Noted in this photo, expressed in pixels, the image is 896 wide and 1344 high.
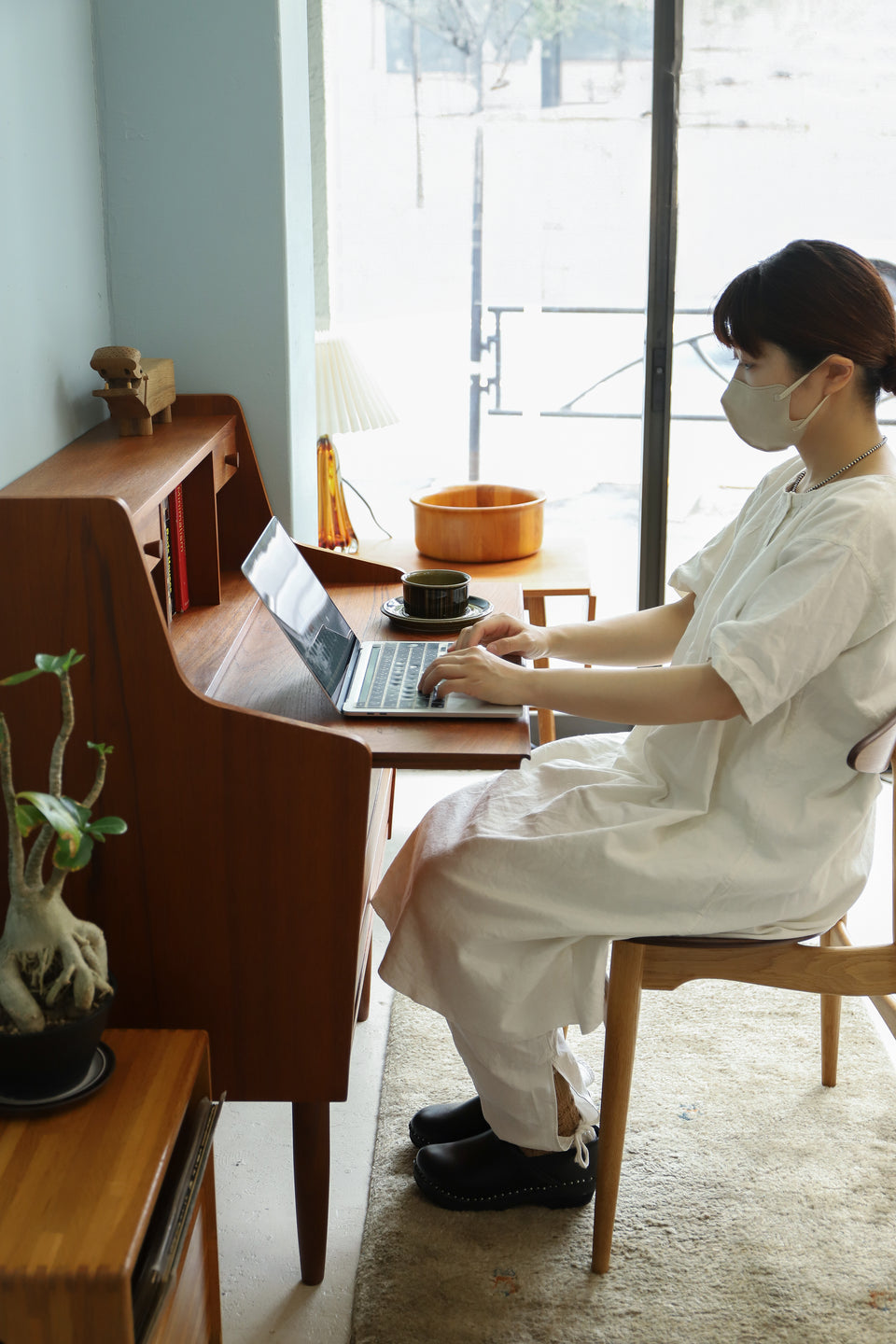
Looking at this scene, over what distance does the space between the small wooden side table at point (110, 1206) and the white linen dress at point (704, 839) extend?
1.13 feet

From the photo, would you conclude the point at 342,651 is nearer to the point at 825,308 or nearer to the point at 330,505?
the point at 825,308

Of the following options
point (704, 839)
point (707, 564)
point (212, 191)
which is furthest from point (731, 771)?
point (212, 191)

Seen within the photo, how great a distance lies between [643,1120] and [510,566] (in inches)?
46.2

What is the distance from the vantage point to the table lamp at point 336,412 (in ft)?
8.45

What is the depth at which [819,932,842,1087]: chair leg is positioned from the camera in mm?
1791

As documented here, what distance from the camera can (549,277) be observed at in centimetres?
297

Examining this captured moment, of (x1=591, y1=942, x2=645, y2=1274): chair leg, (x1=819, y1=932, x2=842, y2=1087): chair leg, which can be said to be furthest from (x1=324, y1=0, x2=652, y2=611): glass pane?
(x1=591, y1=942, x2=645, y2=1274): chair leg

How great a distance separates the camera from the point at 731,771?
55.8 inches

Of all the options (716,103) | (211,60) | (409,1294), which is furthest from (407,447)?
(409,1294)

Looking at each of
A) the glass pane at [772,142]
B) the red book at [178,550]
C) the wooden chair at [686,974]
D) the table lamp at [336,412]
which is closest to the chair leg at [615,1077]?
the wooden chair at [686,974]

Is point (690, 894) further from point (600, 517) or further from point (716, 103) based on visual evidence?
point (716, 103)

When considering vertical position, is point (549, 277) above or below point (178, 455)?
above

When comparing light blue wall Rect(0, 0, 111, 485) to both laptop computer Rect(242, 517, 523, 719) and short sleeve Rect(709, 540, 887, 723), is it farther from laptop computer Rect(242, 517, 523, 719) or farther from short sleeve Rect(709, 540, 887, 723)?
short sleeve Rect(709, 540, 887, 723)

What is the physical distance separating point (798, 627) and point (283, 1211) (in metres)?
1.04
